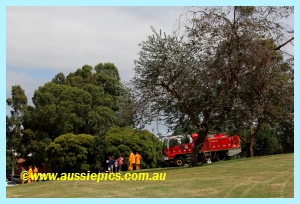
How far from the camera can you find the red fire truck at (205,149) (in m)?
33.8

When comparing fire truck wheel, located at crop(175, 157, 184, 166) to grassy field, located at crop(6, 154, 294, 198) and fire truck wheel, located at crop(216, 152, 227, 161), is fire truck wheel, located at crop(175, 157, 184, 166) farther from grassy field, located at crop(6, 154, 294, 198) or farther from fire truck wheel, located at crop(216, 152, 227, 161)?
grassy field, located at crop(6, 154, 294, 198)

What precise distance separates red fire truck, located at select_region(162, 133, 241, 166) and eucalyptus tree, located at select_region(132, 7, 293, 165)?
9213 millimetres

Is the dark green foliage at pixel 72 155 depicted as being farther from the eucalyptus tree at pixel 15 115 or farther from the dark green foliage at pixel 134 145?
the eucalyptus tree at pixel 15 115

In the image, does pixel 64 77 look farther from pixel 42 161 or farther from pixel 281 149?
pixel 281 149

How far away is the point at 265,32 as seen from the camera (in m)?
22.8

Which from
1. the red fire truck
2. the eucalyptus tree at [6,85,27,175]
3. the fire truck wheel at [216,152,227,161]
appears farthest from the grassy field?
the eucalyptus tree at [6,85,27,175]

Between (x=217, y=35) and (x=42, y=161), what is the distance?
27236 millimetres

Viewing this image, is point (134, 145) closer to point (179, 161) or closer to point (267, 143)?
point (179, 161)

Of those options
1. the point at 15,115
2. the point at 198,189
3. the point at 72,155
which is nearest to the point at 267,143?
the point at 72,155

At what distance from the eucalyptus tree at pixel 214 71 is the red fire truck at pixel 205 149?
30.2ft

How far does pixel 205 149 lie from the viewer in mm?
34688

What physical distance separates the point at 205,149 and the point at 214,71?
522 inches

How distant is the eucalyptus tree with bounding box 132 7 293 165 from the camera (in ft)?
73.2

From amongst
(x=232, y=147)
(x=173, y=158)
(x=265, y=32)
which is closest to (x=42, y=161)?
(x=173, y=158)
